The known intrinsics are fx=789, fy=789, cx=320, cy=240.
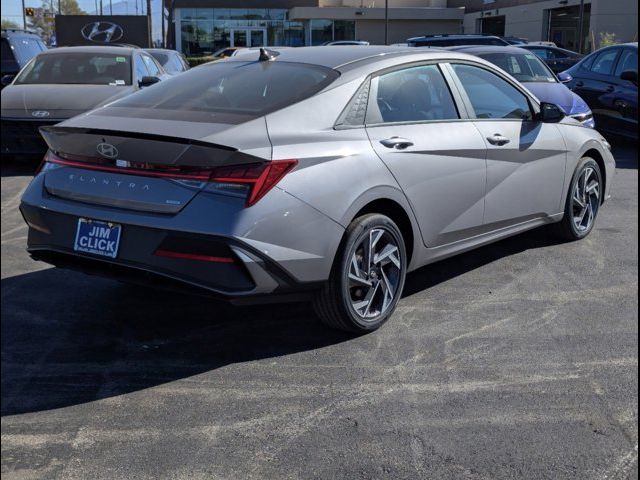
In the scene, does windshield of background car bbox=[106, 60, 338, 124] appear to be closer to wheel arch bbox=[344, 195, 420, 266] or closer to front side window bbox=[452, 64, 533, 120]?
wheel arch bbox=[344, 195, 420, 266]

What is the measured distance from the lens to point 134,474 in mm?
3043

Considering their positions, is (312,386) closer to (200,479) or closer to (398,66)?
(200,479)

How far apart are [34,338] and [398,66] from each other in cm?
270

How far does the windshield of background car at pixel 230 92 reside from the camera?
4.30 meters

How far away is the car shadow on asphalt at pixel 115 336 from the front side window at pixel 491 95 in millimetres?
1257

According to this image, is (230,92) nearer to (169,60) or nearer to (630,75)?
(630,75)

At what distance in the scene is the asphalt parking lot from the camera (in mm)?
3180

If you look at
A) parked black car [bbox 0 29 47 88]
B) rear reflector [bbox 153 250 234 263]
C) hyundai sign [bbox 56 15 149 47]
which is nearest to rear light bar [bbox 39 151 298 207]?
rear reflector [bbox 153 250 234 263]

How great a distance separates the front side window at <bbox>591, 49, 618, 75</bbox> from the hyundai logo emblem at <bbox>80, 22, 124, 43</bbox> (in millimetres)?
30506

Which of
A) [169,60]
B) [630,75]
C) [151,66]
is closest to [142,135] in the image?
[151,66]

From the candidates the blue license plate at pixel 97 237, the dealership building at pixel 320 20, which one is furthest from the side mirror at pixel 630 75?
the dealership building at pixel 320 20

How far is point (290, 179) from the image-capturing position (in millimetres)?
3955

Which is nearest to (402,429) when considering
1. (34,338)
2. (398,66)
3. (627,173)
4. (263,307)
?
(263,307)

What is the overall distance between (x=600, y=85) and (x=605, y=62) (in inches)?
19.8
